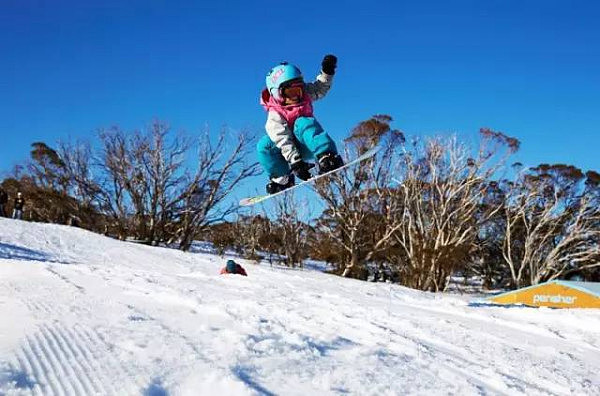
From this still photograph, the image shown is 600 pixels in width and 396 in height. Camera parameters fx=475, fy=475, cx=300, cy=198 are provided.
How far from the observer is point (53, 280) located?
187 inches

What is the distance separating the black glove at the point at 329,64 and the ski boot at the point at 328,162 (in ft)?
3.24

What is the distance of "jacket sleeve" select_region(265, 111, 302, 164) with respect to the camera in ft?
16.2

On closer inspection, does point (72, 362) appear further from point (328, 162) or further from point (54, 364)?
point (328, 162)

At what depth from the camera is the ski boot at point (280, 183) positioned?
18.0ft

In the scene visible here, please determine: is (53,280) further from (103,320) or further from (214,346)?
(214,346)

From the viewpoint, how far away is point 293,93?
4.88 metres

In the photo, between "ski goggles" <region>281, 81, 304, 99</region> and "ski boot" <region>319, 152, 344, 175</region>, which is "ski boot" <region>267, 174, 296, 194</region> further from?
"ski goggles" <region>281, 81, 304, 99</region>

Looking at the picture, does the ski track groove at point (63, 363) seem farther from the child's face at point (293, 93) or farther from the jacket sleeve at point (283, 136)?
the child's face at point (293, 93)

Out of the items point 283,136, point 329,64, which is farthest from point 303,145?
point 329,64

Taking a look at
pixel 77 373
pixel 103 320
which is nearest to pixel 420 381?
pixel 77 373

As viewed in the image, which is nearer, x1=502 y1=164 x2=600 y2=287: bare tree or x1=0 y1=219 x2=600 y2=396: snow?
x1=0 y1=219 x2=600 y2=396: snow

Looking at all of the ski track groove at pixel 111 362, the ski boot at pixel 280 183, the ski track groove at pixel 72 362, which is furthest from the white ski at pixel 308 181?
the ski track groove at pixel 72 362

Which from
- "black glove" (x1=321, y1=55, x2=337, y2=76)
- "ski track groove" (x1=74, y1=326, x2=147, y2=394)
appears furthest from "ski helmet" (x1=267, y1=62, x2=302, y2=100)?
"ski track groove" (x1=74, y1=326, x2=147, y2=394)

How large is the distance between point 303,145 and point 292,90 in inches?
23.0
